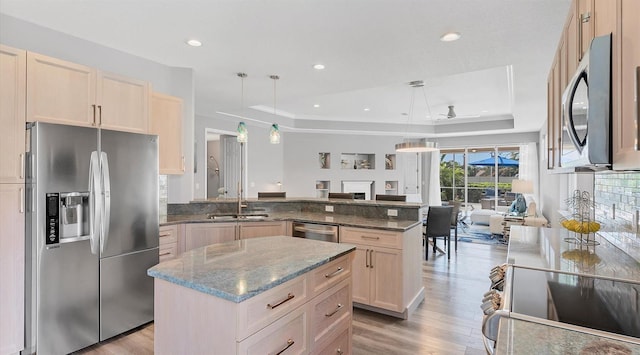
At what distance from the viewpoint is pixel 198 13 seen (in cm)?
245

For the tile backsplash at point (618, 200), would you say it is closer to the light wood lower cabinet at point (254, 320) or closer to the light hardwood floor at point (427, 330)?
the light hardwood floor at point (427, 330)

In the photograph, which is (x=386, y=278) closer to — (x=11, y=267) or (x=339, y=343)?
(x=339, y=343)

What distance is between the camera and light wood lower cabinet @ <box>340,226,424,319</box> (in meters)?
3.00

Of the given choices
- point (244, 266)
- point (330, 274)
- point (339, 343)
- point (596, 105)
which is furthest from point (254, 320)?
point (596, 105)

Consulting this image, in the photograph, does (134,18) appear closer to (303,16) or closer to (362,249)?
(303,16)

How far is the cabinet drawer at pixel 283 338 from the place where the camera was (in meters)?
1.31

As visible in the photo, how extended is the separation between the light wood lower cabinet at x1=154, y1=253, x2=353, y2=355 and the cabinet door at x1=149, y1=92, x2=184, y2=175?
7.49 ft

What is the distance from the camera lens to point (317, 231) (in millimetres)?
3438

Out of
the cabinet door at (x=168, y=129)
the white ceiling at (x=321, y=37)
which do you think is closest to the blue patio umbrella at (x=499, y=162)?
the white ceiling at (x=321, y=37)

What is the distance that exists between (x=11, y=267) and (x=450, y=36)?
151 inches

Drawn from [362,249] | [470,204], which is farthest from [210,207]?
[470,204]

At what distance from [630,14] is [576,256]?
1.39m

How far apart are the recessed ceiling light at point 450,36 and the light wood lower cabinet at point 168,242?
3.22 meters

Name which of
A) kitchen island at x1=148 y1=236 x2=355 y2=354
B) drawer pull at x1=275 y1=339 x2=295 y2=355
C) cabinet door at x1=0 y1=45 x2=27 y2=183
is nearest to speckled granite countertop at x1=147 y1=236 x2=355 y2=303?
kitchen island at x1=148 y1=236 x2=355 y2=354
